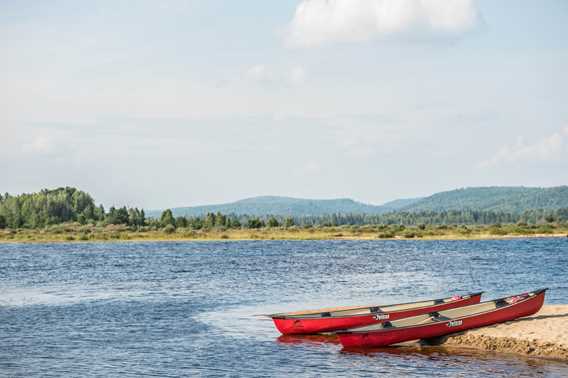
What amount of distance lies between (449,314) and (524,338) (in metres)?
4.75

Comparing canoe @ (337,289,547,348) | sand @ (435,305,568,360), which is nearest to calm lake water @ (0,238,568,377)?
canoe @ (337,289,547,348)

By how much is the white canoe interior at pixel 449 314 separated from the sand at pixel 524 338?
37.1 inches

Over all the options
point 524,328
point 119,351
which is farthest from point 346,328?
point 119,351

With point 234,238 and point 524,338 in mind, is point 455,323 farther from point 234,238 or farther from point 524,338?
point 234,238

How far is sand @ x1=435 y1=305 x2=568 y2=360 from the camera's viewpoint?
31.2 meters

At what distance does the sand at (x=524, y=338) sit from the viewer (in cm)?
3119

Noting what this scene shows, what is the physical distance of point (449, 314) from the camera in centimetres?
3644

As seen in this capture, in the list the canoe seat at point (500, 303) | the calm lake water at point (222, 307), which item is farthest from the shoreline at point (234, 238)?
the canoe seat at point (500, 303)

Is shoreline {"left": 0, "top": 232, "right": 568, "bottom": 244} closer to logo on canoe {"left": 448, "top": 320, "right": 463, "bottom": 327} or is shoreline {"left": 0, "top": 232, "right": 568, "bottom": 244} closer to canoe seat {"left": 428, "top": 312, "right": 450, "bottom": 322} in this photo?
canoe seat {"left": 428, "top": 312, "right": 450, "bottom": 322}

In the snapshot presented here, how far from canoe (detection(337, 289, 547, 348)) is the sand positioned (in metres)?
0.37

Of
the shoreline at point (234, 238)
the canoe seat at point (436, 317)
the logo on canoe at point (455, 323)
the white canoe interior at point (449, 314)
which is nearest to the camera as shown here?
the logo on canoe at point (455, 323)

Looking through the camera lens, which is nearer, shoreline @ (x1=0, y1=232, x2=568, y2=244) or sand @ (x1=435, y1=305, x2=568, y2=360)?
sand @ (x1=435, y1=305, x2=568, y2=360)

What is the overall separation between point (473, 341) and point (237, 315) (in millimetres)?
16291

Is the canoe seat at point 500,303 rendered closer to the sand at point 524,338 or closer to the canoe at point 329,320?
the sand at point 524,338
